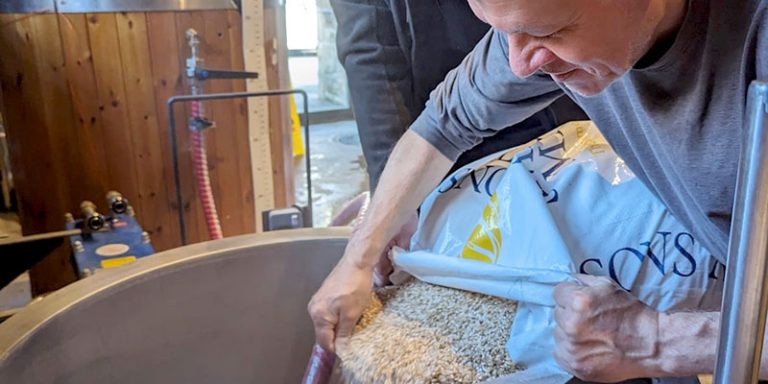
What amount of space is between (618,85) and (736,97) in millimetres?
135

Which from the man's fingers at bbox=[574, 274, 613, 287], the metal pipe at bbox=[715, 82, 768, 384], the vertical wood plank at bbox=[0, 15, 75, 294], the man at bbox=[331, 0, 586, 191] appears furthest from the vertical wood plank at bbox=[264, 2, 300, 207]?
the metal pipe at bbox=[715, 82, 768, 384]

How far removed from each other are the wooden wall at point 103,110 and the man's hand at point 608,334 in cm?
155

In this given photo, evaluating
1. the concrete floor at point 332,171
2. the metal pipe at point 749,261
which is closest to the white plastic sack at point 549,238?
the metal pipe at point 749,261

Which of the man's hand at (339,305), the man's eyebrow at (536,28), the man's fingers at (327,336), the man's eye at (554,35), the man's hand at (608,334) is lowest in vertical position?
the man's fingers at (327,336)

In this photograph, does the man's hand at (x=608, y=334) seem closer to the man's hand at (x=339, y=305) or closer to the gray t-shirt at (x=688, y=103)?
the gray t-shirt at (x=688, y=103)

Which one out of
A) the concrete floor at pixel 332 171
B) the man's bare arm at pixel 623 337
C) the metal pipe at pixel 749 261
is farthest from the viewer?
the concrete floor at pixel 332 171

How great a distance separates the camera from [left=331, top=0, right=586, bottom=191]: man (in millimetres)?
1074

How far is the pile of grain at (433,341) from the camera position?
2.35 ft

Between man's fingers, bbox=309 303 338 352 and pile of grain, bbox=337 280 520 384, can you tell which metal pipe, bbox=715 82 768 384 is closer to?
pile of grain, bbox=337 280 520 384

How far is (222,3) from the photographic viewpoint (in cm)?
192

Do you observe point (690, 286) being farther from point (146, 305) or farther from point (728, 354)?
point (146, 305)

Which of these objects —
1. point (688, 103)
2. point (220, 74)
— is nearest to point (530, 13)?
point (688, 103)

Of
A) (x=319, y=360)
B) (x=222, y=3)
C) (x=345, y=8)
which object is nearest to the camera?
(x=319, y=360)

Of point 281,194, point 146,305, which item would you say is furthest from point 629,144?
point 281,194
